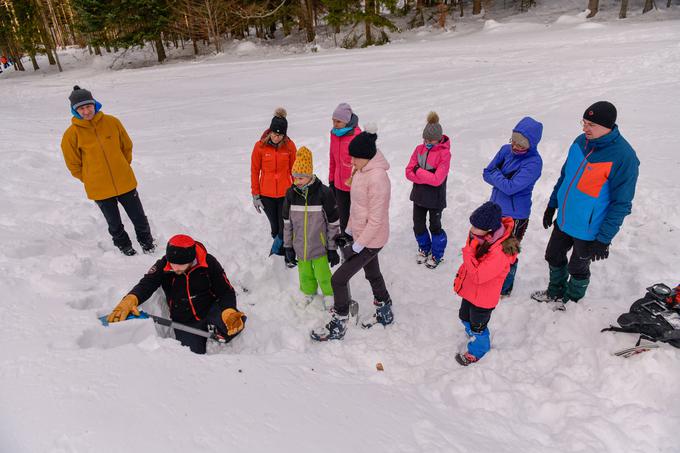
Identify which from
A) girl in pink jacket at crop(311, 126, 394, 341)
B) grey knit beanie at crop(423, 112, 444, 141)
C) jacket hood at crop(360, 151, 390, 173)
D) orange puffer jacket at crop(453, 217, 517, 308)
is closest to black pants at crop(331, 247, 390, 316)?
girl in pink jacket at crop(311, 126, 394, 341)

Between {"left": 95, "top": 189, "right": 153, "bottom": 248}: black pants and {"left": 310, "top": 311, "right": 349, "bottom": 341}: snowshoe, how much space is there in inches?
101

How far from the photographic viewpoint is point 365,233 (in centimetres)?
379

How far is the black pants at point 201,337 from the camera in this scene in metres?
3.83

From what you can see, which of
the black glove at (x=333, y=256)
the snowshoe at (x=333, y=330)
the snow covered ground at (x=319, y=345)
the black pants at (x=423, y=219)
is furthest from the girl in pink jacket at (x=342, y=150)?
the snowshoe at (x=333, y=330)

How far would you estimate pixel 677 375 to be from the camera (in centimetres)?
303

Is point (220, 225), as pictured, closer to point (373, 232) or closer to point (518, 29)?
point (373, 232)

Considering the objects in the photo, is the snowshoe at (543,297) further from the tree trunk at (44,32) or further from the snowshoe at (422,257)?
the tree trunk at (44,32)

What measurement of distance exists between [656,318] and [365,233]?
2409mm

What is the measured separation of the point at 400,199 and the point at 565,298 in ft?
10.2

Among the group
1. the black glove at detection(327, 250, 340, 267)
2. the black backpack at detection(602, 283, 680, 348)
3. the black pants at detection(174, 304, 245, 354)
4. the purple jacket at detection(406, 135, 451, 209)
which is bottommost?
the black pants at detection(174, 304, 245, 354)

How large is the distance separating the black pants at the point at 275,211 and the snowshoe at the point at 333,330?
1543 millimetres

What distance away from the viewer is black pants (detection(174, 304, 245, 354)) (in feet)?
12.6

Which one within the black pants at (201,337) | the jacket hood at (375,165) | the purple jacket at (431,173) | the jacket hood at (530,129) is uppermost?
the jacket hood at (530,129)

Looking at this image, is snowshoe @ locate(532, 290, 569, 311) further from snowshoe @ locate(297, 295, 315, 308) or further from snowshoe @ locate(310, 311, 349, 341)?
snowshoe @ locate(297, 295, 315, 308)
